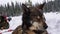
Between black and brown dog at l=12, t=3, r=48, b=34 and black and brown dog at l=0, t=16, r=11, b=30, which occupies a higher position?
black and brown dog at l=12, t=3, r=48, b=34

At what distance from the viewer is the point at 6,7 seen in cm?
1819

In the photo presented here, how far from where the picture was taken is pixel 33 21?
11.3ft

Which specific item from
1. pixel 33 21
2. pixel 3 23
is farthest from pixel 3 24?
pixel 33 21

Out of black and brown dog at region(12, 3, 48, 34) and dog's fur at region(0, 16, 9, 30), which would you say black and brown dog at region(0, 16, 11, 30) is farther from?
black and brown dog at region(12, 3, 48, 34)

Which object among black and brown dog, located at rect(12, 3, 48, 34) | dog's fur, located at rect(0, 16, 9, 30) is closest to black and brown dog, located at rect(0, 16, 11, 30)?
dog's fur, located at rect(0, 16, 9, 30)

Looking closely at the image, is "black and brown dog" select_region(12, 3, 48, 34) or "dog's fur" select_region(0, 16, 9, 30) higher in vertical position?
"black and brown dog" select_region(12, 3, 48, 34)

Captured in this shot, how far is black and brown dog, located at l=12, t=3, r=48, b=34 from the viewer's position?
3.43 m

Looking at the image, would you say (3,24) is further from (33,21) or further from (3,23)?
(33,21)

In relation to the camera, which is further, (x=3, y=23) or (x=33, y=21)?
(x=3, y=23)

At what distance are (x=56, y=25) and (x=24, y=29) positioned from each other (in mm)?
2227

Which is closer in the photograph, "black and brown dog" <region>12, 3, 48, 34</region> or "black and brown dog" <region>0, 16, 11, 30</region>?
"black and brown dog" <region>12, 3, 48, 34</region>

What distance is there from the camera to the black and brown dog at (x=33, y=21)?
11.2 feet

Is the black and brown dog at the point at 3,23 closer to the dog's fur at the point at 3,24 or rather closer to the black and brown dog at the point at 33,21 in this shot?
the dog's fur at the point at 3,24

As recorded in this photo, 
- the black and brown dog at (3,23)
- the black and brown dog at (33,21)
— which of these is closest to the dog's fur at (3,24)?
the black and brown dog at (3,23)
